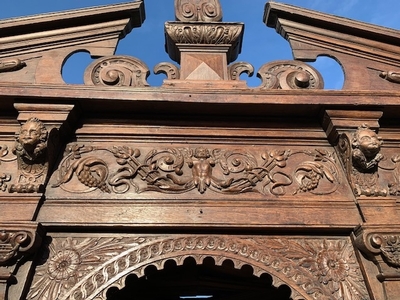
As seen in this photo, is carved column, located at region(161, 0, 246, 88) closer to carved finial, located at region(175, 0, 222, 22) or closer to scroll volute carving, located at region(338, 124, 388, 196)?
carved finial, located at region(175, 0, 222, 22)

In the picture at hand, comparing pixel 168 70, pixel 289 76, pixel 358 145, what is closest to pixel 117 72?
pixel 168 70

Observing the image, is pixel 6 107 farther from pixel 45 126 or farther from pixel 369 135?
pixel 369 135

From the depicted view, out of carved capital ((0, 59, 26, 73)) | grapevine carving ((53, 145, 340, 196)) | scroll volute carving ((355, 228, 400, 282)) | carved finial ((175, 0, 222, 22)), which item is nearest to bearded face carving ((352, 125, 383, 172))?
grapevine carving ((53, 145, 340, 196))

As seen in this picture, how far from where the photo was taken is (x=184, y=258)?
7.50 ft

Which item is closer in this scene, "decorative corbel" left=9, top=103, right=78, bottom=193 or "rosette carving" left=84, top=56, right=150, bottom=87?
"decorative corbel" left=9, top=103, right=78, bottom=193

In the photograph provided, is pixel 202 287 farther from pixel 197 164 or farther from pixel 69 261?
pixel 69 261

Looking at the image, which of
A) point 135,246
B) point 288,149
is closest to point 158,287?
point 135,246

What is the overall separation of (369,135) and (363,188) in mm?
292

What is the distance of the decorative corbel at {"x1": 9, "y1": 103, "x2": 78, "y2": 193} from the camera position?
7.72 ft

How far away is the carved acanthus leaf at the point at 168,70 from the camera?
9.13ft

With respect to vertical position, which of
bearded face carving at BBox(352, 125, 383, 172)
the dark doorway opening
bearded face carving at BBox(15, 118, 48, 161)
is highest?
bearded face carving at BBox(352, 125, 383, 172)

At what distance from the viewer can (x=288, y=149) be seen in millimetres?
2686

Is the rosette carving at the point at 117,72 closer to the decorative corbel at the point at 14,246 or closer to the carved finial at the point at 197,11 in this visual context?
the carved finial at the point at 197,11

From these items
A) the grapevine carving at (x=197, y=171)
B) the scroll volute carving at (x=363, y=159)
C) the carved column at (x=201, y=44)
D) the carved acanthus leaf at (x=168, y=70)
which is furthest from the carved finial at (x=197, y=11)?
the scroll volute carving at (x=363, y=159)
